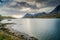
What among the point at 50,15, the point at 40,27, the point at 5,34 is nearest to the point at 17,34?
the point at 5,34

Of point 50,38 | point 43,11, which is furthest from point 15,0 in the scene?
point 50,38

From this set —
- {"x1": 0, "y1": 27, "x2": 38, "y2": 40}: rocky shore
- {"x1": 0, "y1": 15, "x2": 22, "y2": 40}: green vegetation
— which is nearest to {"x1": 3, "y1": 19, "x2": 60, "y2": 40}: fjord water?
{"x1": 0, "y1": 27, "x2": 38, "y2": 40}: rocky shore

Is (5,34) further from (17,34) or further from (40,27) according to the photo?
(40,27)

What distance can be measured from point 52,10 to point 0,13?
52.5 inches

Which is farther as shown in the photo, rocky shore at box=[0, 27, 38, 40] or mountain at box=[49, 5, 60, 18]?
mountain at box=[49, 5, 60, 18]

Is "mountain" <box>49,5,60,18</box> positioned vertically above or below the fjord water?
above

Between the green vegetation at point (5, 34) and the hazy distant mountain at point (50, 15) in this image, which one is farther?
the hazy distant mountain at point (50, 15)

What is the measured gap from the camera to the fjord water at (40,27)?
140 inches

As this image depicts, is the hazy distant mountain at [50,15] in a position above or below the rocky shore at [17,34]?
above

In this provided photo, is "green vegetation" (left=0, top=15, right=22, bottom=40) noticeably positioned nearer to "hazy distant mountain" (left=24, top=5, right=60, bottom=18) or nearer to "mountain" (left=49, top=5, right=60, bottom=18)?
"hazy distant mountain" (left=24, top=5, right=60, bottom=18)

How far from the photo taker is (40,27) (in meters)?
3.60

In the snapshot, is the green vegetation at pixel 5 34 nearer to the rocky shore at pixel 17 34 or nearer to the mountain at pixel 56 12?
the rocky shore at pixel 17 34

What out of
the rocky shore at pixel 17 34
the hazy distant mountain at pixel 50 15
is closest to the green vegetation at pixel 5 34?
the rocky shore at pixel 17 34

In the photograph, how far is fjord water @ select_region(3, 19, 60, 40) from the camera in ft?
11.7
